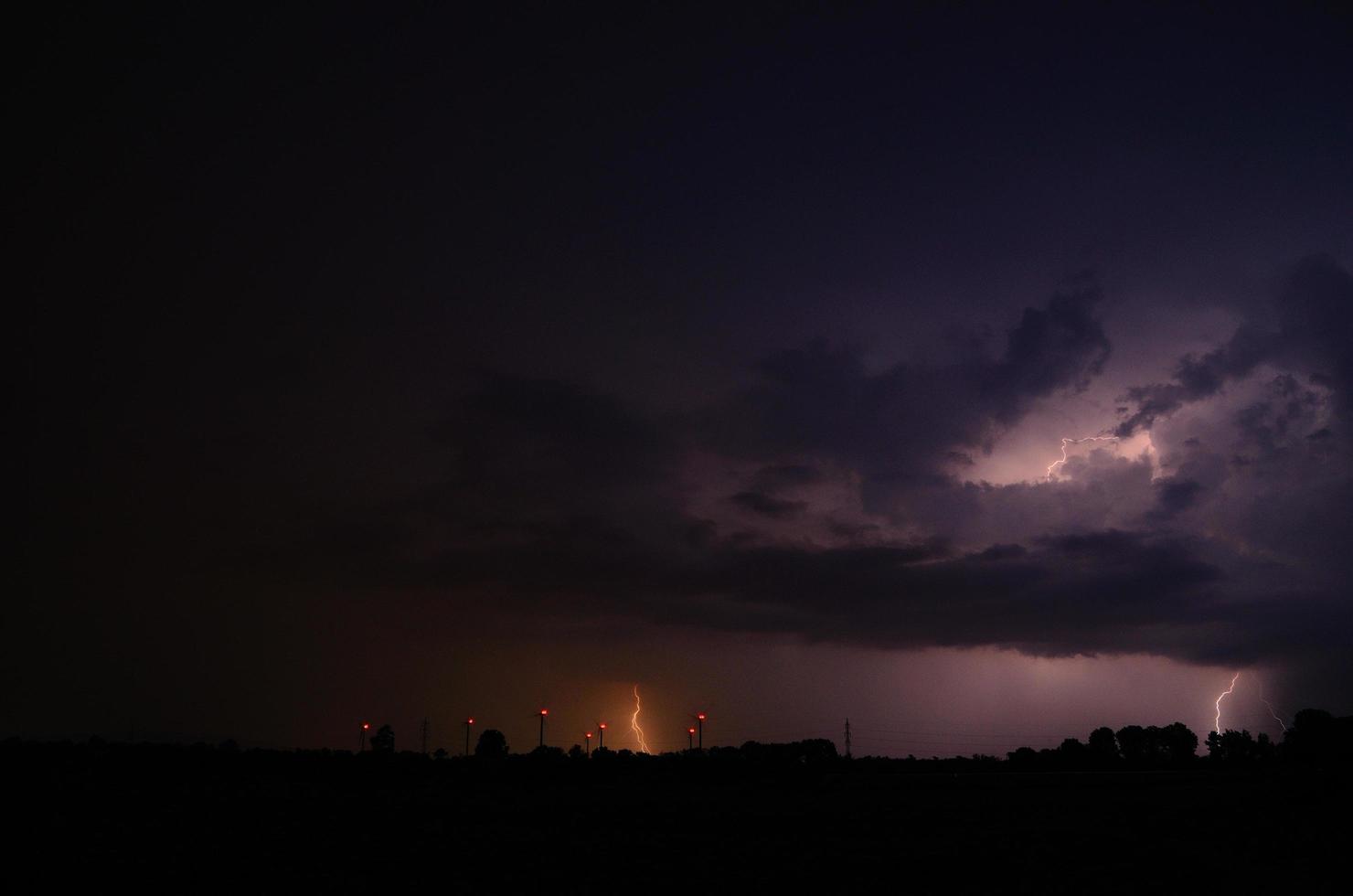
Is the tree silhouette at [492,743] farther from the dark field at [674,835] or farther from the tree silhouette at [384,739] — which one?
the dark field at [674,835]

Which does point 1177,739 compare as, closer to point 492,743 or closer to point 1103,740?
point 1103,740

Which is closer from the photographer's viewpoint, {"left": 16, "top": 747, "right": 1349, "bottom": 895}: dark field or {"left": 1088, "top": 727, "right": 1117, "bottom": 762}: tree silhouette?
{"left": 16, "top": 747, "right": 1349, "bottom": 895}: dark field

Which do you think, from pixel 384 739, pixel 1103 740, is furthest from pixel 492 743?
pixel 1103 740

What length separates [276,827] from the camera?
3738 cm

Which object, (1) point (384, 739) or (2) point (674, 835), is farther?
(1) point (384, 739)

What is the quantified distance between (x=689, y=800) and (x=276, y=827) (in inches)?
823

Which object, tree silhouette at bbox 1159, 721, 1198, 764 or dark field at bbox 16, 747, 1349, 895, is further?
tree silhouette at bbox 1159, 721, 1198, 764

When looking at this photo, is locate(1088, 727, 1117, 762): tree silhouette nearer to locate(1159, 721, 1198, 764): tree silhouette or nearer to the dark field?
locate(1159, 721, 1198, 764): tree silhouette

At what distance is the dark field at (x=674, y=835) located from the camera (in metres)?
29.1

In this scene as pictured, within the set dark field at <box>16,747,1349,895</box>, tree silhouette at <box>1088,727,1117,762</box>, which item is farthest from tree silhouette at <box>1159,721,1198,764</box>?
dark field at <box>16,747,1349,895</box>

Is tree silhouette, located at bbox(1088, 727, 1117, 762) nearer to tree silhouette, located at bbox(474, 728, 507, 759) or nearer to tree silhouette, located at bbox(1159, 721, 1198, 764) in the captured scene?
tree silhouette, located at bbox(1159, 721, 1198, 764)

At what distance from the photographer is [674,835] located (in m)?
38.0

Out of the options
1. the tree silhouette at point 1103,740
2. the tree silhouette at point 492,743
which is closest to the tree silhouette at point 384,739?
the tree silhouette at point 492,743

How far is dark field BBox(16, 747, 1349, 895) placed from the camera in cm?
2906
